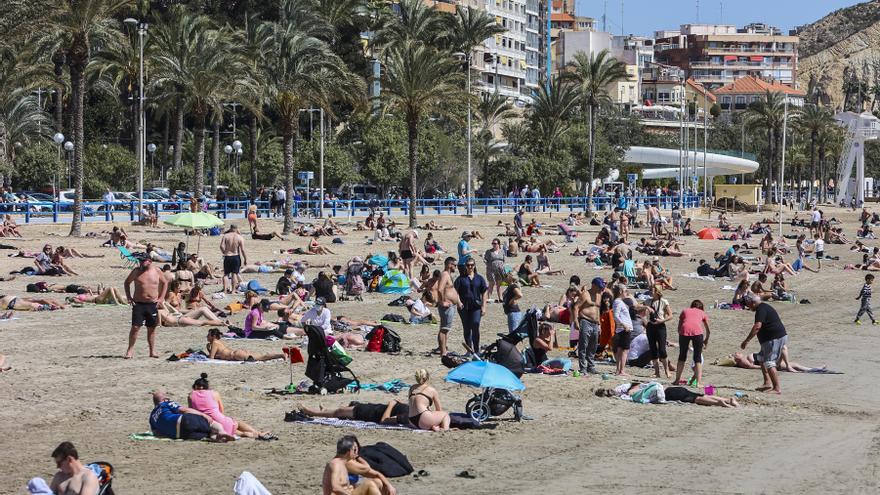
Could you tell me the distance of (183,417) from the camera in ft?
39.8

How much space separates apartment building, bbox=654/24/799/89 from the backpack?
170098 mm

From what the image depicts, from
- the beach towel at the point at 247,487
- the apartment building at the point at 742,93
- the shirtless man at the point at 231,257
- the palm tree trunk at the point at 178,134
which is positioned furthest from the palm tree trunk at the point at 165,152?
the apartment building at the point at 742,93

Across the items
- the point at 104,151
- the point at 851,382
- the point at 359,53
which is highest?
the point at 359,53

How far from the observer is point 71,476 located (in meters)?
9.05

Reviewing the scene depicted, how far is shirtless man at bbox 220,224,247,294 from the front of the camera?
80.2 ft

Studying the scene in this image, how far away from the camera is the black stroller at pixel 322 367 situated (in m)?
14.5

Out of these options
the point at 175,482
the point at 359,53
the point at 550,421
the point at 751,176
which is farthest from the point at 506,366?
the point at 751,176

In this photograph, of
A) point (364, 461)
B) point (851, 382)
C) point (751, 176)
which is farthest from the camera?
point (751, 176)

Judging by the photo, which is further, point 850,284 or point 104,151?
point 104,151

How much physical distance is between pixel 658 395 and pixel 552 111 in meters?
56.5

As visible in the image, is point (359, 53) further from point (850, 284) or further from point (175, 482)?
point (175, 482)

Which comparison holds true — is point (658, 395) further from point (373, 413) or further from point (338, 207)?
point (338, 207)

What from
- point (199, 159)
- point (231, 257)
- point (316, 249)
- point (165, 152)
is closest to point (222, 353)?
point (231, 257)

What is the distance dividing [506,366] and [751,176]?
94.6 metres
